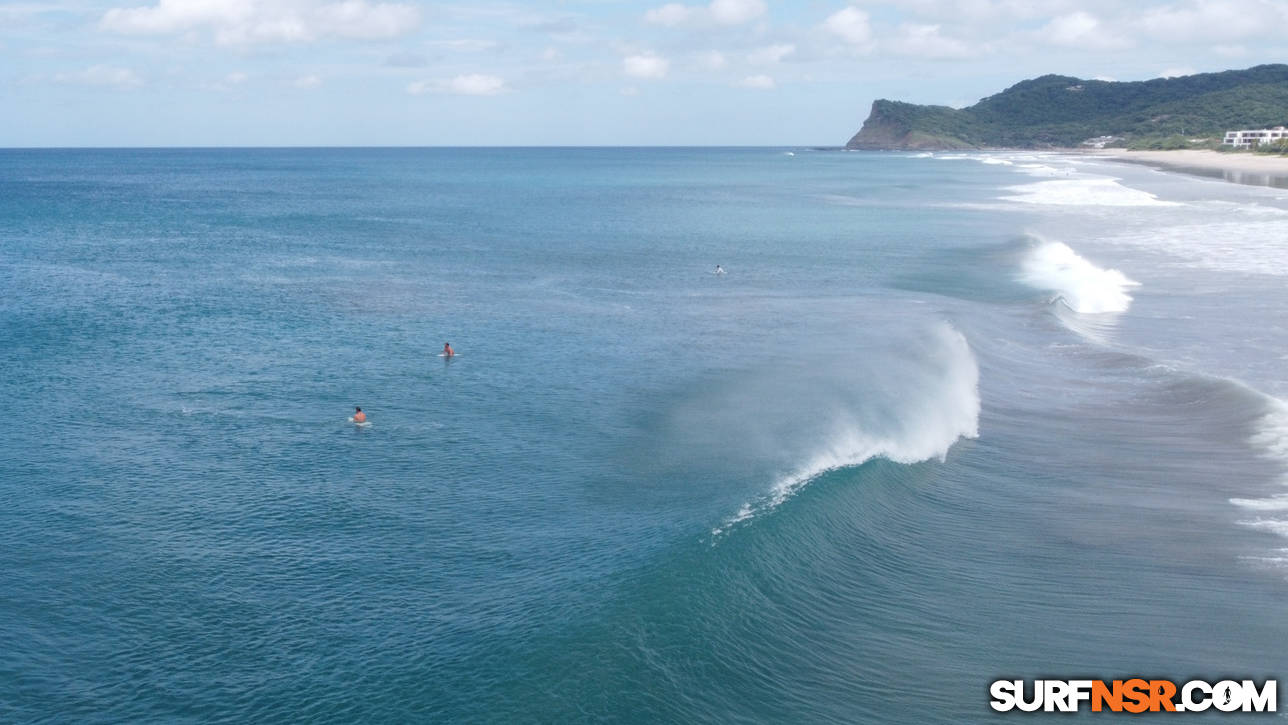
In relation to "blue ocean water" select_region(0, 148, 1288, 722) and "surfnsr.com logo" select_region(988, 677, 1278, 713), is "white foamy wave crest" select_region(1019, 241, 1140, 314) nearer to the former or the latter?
"blue ocean water" select_region(0, 148, 1288, 722)

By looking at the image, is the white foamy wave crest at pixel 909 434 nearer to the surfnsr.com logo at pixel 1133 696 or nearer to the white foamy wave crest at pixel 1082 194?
the surfnsr.com logo at pixel 1133 696

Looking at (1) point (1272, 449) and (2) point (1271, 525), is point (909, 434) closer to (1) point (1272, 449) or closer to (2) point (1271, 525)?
(2) point (1271, 525)

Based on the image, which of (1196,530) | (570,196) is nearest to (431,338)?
(1196,530)

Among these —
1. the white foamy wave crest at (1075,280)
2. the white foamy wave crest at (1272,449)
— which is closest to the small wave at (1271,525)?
the white foamy wave crest at (1272,449)

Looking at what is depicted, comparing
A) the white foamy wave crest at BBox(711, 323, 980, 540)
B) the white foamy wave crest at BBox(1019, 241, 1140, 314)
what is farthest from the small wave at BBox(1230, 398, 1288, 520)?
the white foamy wave crest at BBox(1019, 241, 1140, 314)

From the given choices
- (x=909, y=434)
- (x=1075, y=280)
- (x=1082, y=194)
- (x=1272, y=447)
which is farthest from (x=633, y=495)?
(x=1082, y=194)

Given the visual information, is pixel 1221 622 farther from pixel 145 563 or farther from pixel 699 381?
pixel 145 563
